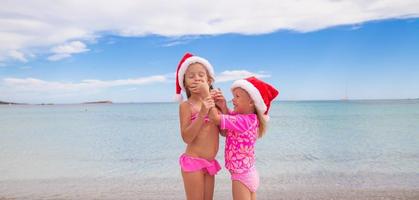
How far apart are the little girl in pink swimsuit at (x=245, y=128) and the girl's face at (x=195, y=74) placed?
0.97ft

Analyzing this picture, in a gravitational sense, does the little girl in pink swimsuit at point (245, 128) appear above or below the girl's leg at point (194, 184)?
above

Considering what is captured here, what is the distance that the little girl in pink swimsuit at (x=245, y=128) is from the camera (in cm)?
351

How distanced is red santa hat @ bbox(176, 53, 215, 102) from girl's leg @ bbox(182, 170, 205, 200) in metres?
0.67

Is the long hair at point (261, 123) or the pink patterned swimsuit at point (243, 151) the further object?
the long hair at point (261, 123)

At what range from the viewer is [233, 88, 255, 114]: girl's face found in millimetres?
3641

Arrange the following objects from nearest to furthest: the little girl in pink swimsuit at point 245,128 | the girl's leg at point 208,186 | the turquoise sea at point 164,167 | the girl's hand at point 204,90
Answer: the girl's hand at point 204,90 → the little girl in pink swimsuit at point 245,128 → the girl's leg at point 208,186 → the turquoise sea at point 164,167

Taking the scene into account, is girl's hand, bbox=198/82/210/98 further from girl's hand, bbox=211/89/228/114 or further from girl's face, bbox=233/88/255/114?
girl's face, bbox=233/88/255/114

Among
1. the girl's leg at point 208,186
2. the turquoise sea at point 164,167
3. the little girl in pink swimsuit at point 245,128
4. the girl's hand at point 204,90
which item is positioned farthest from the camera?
the turquoise sea at point 164,167

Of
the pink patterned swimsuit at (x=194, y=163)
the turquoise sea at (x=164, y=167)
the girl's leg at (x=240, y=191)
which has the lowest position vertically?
the turquoise sea at (x=164, y=167)

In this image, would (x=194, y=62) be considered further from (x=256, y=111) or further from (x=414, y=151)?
(x=414, y=151)

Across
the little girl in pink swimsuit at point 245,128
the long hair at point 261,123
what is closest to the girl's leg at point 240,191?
the little girl in pink swimsuit at point 245,128

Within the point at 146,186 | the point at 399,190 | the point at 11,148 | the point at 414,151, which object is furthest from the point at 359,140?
the point at 11,148

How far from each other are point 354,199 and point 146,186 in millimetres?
3748

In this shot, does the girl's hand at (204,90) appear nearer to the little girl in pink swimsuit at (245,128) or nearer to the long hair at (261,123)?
the little girl in pink swimsuit at (245,128)
